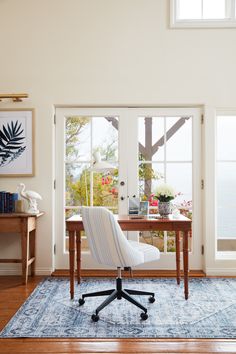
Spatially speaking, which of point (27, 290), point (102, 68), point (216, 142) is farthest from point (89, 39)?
point (27, 290)

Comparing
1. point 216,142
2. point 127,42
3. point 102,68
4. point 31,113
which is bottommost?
point 216,142

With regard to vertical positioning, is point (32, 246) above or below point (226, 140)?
below

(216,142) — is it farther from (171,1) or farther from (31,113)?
(31,113)

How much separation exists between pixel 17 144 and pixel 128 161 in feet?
4.30

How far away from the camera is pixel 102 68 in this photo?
193 inches

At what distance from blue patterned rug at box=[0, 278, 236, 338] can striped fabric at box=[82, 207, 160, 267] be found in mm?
455

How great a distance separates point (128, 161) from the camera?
16.4ft

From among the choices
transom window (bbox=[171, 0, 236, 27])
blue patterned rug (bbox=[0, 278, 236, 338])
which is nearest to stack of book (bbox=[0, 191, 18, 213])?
blue patterned rug (bbox=[0, 278, 236, 338])

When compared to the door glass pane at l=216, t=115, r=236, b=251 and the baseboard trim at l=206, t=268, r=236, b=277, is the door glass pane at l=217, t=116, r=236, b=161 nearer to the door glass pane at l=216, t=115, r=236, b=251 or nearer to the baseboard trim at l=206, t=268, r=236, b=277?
the door glass pane at l=216, t=115, r=236, b=251

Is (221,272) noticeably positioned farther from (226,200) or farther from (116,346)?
(116,346)

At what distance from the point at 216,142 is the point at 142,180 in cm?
98

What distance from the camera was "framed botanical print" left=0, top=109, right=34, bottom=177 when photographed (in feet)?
16.1

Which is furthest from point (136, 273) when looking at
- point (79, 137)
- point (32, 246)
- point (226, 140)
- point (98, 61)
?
point (98, 61)

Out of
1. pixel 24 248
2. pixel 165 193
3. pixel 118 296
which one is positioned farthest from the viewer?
pixel 24 248
